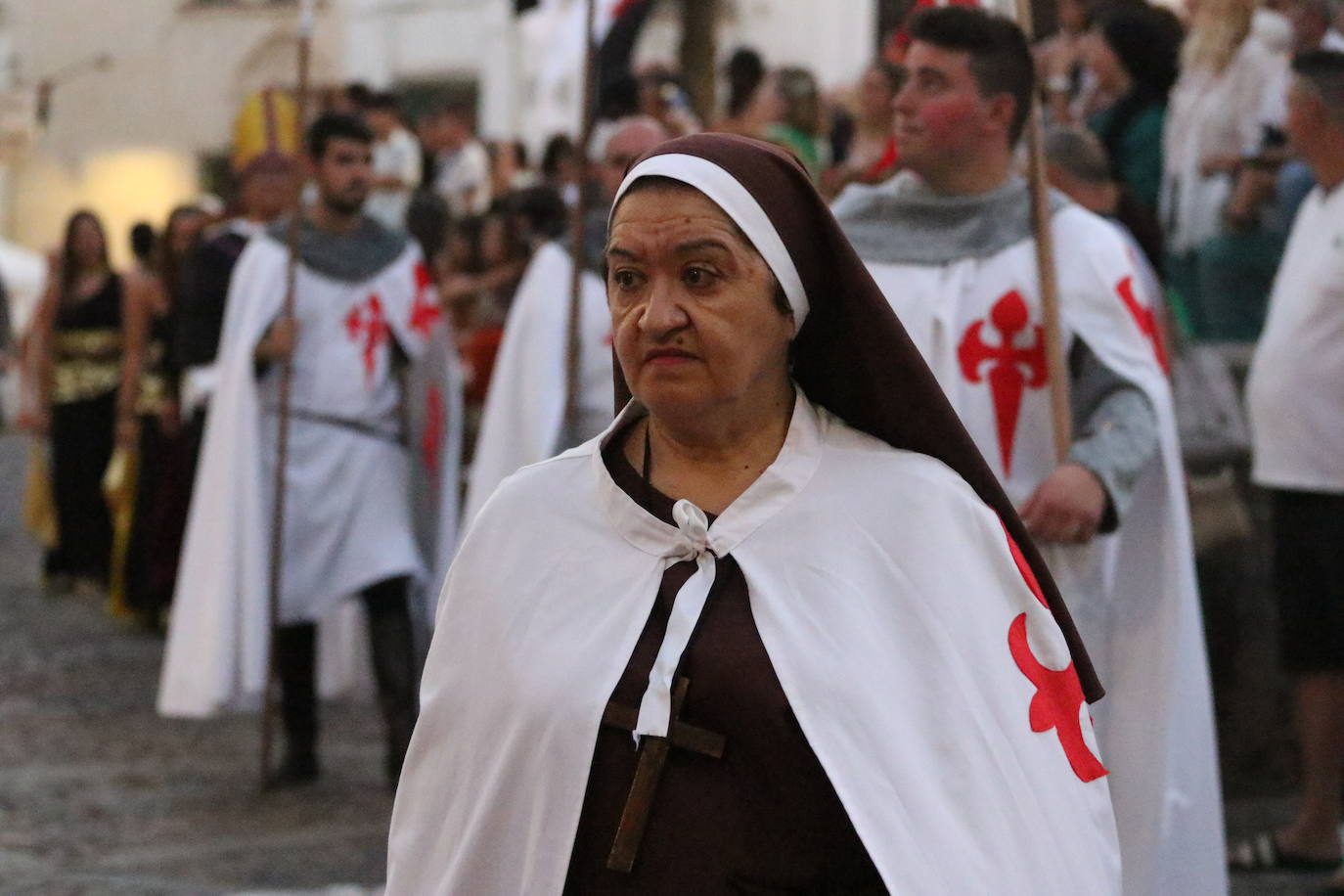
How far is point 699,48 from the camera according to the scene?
747 inches

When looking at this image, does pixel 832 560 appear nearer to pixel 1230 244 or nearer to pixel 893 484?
pixel 893 484

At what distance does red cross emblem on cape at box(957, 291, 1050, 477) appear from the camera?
5.41 meters

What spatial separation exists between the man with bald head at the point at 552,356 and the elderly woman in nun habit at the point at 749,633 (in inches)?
182

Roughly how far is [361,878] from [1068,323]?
2946 millimetres

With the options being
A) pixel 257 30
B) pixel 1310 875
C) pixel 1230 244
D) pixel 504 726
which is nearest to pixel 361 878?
pixel 1310 875

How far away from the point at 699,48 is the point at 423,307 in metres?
10.3

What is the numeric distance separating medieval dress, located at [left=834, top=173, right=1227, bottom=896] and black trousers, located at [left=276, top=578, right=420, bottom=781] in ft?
11.8

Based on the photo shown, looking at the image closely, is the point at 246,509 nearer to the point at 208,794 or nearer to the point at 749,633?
A: the point at 208,794

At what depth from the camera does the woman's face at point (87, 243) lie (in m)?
13.9

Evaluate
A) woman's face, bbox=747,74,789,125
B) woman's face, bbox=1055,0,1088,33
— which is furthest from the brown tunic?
woman's face, bbox=1055,0,1088,33

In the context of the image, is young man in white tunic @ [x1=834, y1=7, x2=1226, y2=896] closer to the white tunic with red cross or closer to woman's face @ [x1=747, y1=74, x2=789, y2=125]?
the white tunic with red cross

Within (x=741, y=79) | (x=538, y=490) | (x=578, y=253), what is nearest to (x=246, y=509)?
(x=578, y=253)

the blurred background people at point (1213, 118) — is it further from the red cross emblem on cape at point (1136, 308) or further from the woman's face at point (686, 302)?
the woman's face at point (686, 302)

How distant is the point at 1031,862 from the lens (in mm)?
3365
